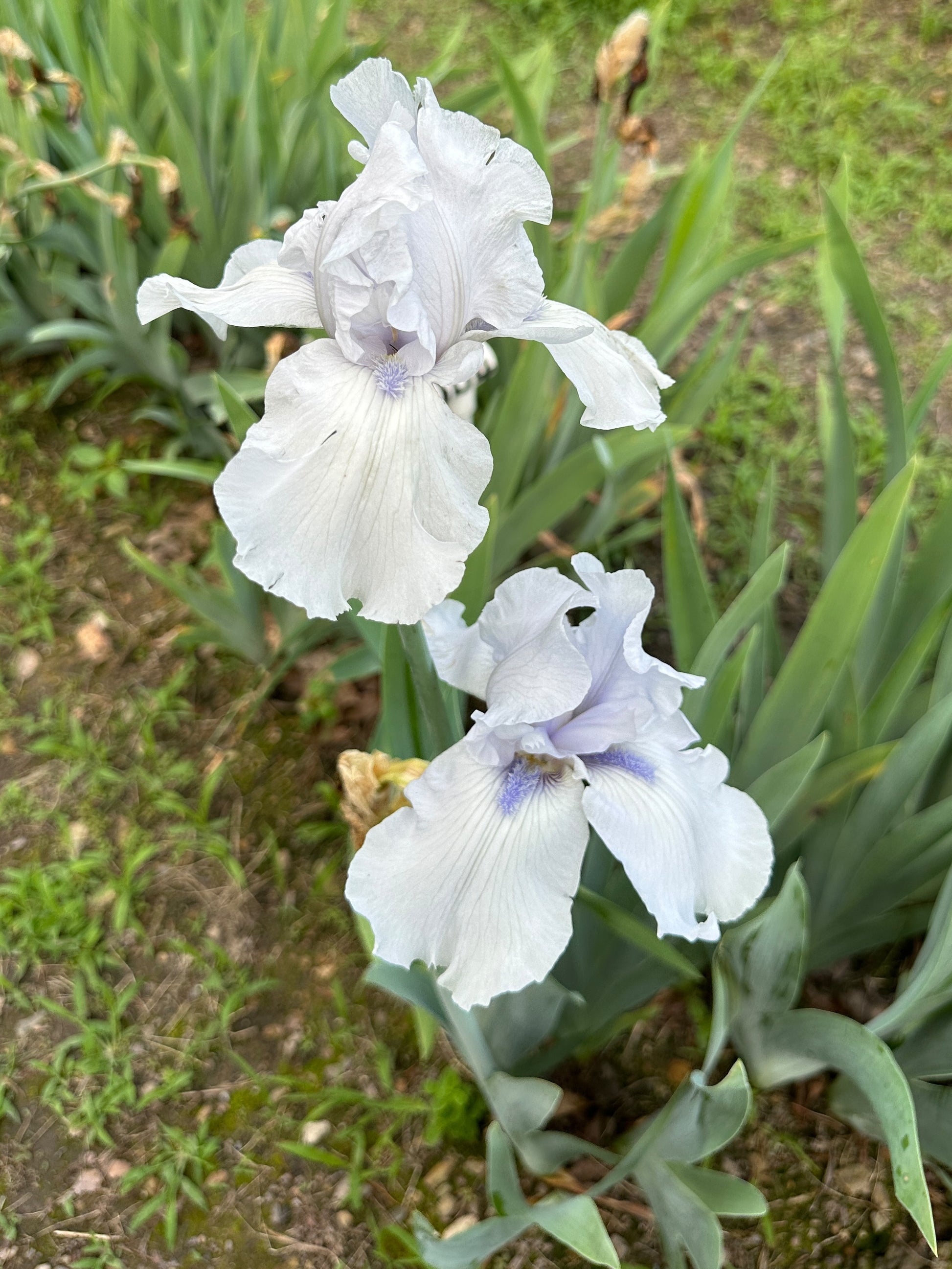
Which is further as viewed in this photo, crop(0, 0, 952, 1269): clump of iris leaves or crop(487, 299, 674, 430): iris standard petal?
crop(0, 0, 952, 1269): clump of iris leaves

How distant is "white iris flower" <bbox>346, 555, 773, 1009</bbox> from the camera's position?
0.81 meters

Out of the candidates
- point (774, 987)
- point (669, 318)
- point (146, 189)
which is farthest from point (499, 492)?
point (146, 189)

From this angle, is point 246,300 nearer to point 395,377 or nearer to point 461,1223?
point 395,377

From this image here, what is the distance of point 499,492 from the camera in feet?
5.39

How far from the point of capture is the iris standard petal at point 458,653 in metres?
0.87

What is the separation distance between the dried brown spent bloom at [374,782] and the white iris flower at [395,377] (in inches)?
8.9

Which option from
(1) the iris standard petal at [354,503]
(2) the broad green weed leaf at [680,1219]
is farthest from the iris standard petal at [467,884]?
(2) the broad green weed leaf at [680,1219]

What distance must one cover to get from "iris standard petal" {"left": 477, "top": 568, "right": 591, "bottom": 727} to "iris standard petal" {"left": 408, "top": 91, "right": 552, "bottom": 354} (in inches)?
9.0

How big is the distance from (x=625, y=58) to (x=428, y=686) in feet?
3.71

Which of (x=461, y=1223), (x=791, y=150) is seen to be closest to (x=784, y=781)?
(x=461, y=1223)

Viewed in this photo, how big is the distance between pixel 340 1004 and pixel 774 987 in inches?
29.6

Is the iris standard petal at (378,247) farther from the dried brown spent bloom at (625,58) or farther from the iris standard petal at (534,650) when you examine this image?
the dried brown spent bloom at (625,58)

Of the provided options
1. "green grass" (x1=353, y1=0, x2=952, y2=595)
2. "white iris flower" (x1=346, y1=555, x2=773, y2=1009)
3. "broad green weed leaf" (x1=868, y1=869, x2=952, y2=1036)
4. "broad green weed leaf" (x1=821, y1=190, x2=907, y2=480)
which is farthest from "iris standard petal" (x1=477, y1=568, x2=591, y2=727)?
"green grass" (x1=353, y1=0, x2=952, y2=595)

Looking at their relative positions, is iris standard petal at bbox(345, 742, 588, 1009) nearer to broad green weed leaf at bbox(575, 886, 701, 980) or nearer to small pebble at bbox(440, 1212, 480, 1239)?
broad green weed leaf at bbox(575, 886, 701, 980)
